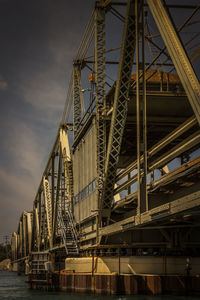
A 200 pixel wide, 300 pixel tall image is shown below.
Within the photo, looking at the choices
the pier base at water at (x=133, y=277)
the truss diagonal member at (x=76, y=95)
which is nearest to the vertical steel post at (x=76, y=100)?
the truss diagonal member at (x=76, y=95)

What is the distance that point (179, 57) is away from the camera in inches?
725

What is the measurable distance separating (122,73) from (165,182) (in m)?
9.56

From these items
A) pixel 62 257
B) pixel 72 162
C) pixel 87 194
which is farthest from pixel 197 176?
pixel 62 257

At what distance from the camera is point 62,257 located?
57.5 meters

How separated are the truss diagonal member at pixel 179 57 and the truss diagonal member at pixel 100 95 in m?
15.6

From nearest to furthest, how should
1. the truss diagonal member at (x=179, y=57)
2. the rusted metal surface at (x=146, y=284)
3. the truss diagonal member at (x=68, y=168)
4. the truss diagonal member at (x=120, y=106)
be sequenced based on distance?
the truss diagonal member at (x=179, y=57), the rusted metal surface at (x=146, y=284), the truss diagonal member at (x=120, y=106), the truss diagonal member at (x=68, y=168)

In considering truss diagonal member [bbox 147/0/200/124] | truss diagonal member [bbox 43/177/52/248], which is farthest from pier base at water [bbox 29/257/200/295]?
truss diagonal member [bbox 43/177/52/248]

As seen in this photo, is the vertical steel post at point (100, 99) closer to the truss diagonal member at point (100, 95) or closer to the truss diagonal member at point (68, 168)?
the truss diagonal member at point (100, 95)

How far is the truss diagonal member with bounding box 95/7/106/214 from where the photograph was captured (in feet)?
116

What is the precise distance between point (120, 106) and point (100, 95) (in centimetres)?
562

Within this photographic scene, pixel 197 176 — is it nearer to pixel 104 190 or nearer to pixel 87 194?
pixel 104 190

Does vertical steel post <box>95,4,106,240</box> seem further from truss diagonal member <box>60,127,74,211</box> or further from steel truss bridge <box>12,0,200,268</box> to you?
truss diagonal member <box>60,127,74,211</box>

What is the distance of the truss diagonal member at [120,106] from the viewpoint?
2984 centimetres

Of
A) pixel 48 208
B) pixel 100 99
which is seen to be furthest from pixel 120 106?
pixel 48 208
